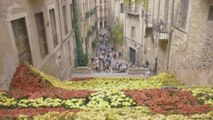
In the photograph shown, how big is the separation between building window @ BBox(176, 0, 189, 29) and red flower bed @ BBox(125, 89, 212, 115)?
19.1 ft

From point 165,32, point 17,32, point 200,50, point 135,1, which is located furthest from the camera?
point 135,1

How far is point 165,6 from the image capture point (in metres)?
16.0

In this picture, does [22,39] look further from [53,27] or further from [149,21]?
[149,21]

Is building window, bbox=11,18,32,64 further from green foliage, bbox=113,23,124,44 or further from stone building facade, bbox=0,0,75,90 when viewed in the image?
green foliage, bbox=113,23,124,44

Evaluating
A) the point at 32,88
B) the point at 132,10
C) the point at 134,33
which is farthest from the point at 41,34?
the point at 134,33

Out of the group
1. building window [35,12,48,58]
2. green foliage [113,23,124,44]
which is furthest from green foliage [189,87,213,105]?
green foliage [113,23,124,44]

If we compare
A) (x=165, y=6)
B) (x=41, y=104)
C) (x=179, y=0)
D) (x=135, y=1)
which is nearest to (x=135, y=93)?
(x=41, y=104)

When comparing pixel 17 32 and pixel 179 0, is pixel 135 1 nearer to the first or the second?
pixel 179 0

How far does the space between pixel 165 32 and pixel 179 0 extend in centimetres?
272

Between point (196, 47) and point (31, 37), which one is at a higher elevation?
point (31, 37)

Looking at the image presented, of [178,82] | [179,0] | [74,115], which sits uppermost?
[179,0]

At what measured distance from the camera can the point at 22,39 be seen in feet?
31.6

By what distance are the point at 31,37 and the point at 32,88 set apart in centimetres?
255

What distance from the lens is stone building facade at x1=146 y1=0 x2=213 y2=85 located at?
1038 centimetres
